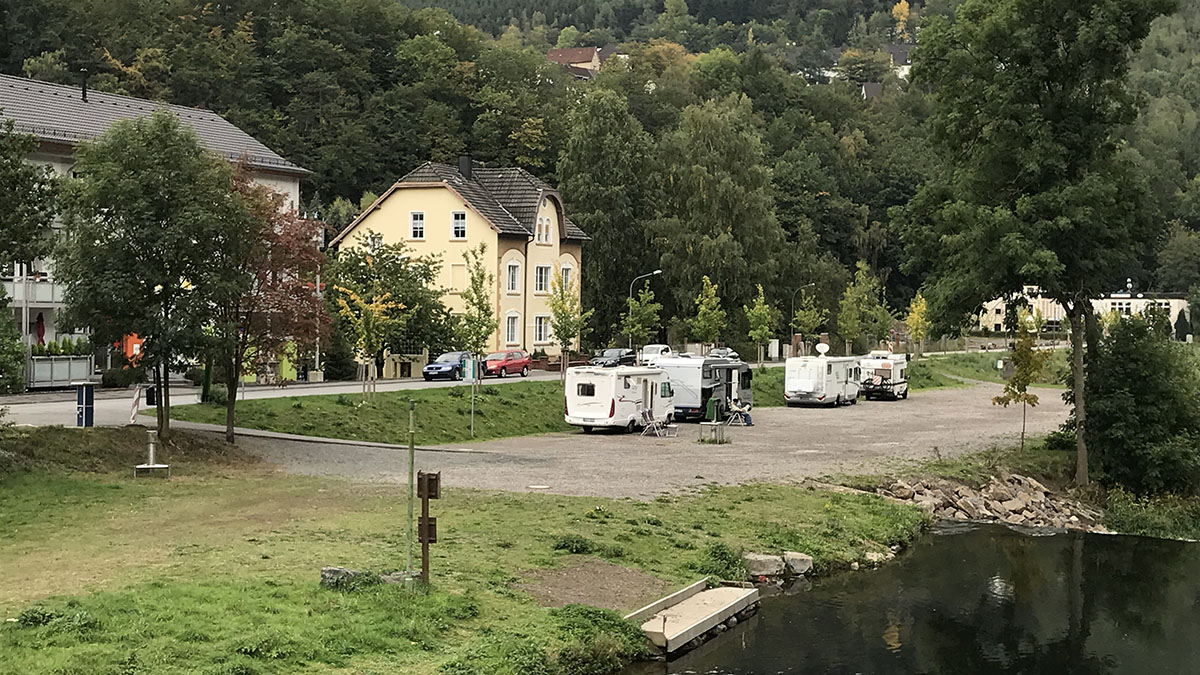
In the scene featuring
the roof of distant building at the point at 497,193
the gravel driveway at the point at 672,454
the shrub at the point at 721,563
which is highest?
the roof of distant building at the point at 497,193

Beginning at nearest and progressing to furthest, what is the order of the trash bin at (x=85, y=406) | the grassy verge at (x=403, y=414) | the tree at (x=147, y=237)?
the tree at (x=147, y=237), the trash bin at (x=85, y=406), the grassy verge at (x=403, y=414)

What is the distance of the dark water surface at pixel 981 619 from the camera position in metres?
19.1

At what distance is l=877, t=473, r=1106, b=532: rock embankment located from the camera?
34.2 meters

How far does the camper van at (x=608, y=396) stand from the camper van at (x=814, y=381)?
1767 centimetres

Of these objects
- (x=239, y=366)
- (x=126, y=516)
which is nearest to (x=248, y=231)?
(x=239, y=366)

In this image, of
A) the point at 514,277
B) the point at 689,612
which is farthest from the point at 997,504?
the point at 514,277

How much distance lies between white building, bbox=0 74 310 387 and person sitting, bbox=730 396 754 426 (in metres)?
18.6

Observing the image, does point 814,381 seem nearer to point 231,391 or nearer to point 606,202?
point 606,202

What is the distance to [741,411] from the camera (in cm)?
5147

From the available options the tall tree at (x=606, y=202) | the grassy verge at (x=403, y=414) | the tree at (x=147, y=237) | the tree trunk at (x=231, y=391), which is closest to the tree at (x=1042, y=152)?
the grassy verge at (x=403, y=414)

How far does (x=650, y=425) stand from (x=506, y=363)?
67.3ft

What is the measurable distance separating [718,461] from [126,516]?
18.2 metres

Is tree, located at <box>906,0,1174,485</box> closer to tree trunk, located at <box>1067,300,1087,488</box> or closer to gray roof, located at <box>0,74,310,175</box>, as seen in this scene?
tree trunk, located at <box>1067,300,1087,488</box>

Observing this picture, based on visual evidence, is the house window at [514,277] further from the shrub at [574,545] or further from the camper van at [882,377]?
the shrub at [574,545]
